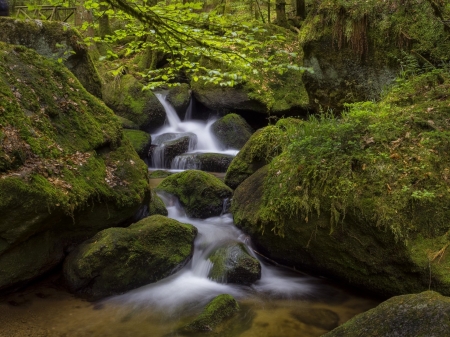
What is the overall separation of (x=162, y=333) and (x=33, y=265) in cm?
193

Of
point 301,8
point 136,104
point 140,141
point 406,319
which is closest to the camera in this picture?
point 406,319

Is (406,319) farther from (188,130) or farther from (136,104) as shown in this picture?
(136,104)

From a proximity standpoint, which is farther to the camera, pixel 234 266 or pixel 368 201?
pixel 234 266

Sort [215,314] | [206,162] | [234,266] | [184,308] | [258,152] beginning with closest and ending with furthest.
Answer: [215,314]
[184,308]
[234,266]
[258,152]
[206,162]

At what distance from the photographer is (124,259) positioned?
5.07 m

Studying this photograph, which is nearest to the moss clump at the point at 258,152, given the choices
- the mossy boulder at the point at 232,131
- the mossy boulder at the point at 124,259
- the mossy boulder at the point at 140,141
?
the mossy boulder at the point at 124,259

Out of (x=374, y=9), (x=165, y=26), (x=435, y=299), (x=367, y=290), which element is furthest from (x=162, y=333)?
(x=374, y=9)

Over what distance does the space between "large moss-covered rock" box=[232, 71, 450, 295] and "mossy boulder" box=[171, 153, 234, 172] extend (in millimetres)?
4245

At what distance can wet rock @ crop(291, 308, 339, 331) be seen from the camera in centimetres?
434

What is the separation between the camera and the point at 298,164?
5273 mm

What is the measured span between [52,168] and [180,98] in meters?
8.34

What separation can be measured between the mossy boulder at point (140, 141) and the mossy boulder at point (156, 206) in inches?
143

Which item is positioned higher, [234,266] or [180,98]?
[180,98]

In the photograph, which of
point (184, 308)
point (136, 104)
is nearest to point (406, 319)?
point (184, 308)
